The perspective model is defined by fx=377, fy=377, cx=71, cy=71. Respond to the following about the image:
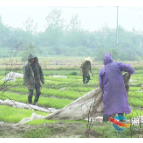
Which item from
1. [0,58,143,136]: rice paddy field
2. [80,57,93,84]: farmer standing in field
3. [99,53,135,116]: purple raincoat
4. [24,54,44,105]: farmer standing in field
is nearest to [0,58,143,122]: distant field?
[0,58,143,136]: rice paddy field

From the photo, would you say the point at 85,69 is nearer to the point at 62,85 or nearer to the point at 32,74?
the point at 62,85

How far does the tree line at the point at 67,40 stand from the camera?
9.60 meters

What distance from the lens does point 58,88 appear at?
10.9 m

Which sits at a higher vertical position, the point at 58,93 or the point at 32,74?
the point at 32,74

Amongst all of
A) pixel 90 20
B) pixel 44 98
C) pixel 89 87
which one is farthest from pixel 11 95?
pixel 90 20

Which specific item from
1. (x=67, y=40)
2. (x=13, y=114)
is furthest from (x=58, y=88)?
(x=13, y=114)

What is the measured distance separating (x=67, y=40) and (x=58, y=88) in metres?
1.57

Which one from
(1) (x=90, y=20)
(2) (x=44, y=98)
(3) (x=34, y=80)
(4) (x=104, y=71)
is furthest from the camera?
(1) (x=90, y=20)

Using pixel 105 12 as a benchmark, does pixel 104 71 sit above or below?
below

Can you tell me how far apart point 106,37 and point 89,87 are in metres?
1.51

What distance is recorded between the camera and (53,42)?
997 cm

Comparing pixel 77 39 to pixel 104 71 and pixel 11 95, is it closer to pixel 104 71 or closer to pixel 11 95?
pixel 11 95

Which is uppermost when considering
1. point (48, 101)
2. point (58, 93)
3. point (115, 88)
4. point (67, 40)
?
point (67, 40)

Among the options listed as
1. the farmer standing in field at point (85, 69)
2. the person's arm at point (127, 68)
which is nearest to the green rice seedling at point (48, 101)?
the farmer standing in field at point (85, 69)
